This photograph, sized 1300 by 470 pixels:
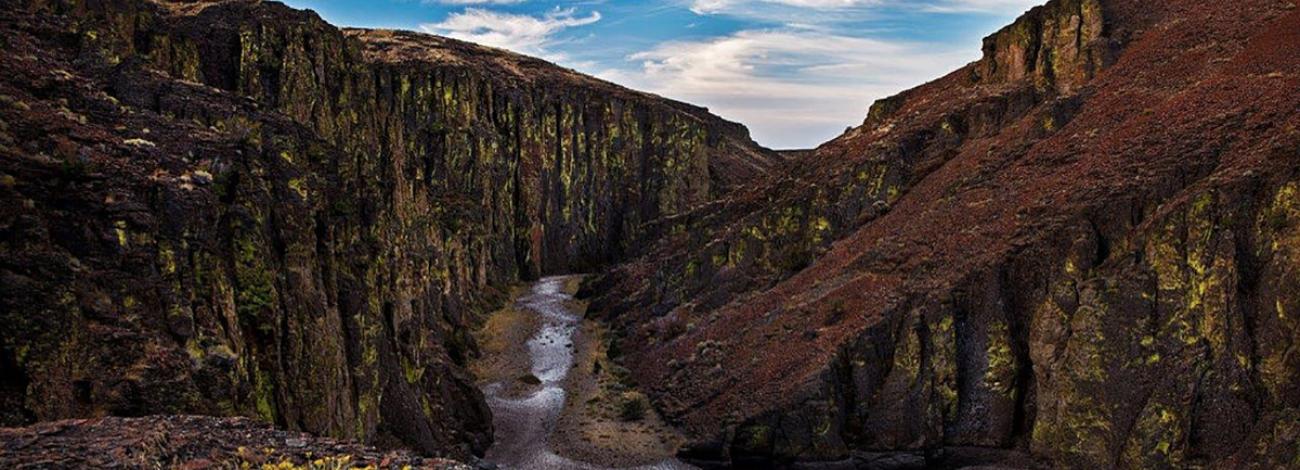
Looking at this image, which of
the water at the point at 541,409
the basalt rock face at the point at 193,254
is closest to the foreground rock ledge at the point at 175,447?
the basalt rock face at the point at 193,254

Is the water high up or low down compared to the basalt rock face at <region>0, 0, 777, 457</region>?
down

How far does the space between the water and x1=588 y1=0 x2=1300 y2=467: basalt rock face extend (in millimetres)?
5596

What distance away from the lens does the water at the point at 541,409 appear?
34812 millimetres

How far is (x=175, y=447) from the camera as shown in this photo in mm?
12281

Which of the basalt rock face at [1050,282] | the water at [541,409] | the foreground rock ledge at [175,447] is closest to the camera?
the foreground rock ledge at [175,447]

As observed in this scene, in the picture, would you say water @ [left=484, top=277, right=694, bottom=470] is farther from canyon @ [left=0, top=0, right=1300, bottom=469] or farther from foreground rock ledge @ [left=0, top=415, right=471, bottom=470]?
foreground rock ledge @ [left=0, top=415, right=471, bottom=470]

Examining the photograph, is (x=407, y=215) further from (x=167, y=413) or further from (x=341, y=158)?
(x=167, y=413)

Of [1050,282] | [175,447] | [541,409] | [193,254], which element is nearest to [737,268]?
[541,409]

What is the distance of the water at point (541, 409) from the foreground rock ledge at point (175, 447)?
71.0 feet

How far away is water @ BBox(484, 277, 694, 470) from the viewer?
114 feet

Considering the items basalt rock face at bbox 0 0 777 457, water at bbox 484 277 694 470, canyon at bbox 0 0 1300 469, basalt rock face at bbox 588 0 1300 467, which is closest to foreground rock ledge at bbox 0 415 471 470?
canyon at bbox 0 0 1300 469

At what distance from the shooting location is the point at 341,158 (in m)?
27.1

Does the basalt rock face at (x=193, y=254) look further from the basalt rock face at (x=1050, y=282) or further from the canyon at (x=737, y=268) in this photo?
the basalt rock face at (x=1050, y=282)

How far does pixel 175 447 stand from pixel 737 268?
41.4m
